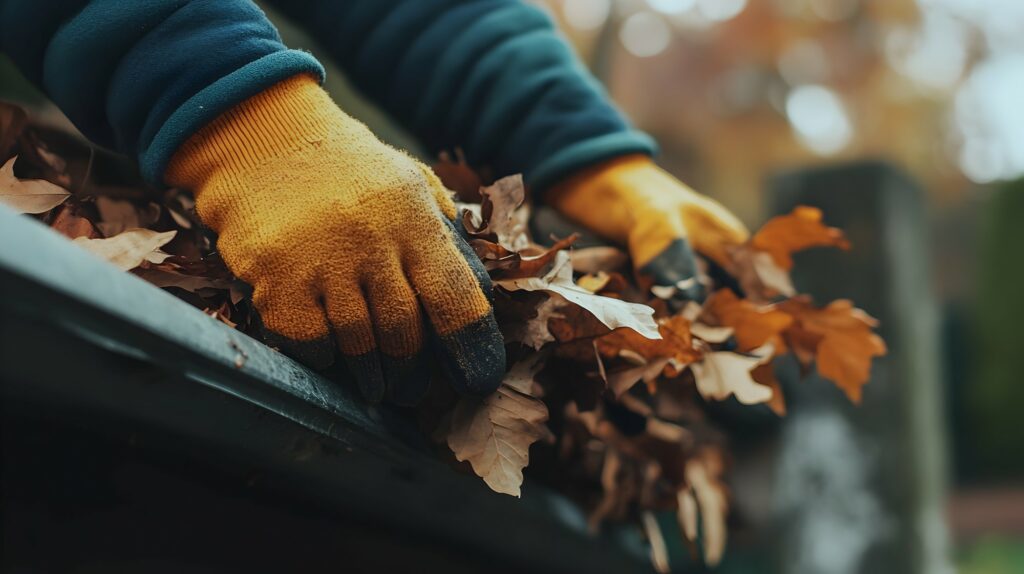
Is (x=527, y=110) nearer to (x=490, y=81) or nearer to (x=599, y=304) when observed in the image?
(x=490, y=81)

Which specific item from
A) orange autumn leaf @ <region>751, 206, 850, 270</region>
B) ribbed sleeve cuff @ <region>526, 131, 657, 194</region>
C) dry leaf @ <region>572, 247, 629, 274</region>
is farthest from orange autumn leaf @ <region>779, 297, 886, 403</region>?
ribbed sleeve cuff @ <region>526, 131, 657, 194</region>

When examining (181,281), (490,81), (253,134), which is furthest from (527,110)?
(181,281)

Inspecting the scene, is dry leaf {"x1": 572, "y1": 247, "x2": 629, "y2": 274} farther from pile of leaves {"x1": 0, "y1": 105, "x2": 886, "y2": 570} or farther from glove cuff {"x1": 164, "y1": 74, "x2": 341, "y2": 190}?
glove cuff {"x1": 164, "y1": 74, "x2": 341, "y2": 190}

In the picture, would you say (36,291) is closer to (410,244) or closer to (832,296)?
(410,244)

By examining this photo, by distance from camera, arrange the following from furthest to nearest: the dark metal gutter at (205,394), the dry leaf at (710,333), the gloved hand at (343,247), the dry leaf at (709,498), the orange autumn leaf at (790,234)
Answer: the dry leaf at (709,498) → the orange autumn leaf at (790,234) → the dry leaf at (710,333) → the gloved hand at (343,247) → the dark metal gutter at (205,394)

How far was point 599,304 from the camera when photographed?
113 centimetres

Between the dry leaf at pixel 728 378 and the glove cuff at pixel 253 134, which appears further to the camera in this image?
the dry leaf at pixel 728 378

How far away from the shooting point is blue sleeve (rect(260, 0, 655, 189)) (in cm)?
168

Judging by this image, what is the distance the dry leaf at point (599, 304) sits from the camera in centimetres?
111

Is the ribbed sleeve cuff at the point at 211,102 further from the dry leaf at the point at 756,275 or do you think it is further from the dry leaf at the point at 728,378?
the dry leaf at the point at 756,275

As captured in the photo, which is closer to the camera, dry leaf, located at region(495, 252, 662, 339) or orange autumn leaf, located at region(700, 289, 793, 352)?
dry leaf, located at region(495, 252, 662, 339)

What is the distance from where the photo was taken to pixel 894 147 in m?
14.7

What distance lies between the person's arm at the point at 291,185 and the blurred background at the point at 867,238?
3.98ft

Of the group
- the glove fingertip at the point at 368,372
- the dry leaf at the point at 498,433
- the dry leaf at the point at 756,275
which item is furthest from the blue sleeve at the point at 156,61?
the dry leaf at the point at 756,275
